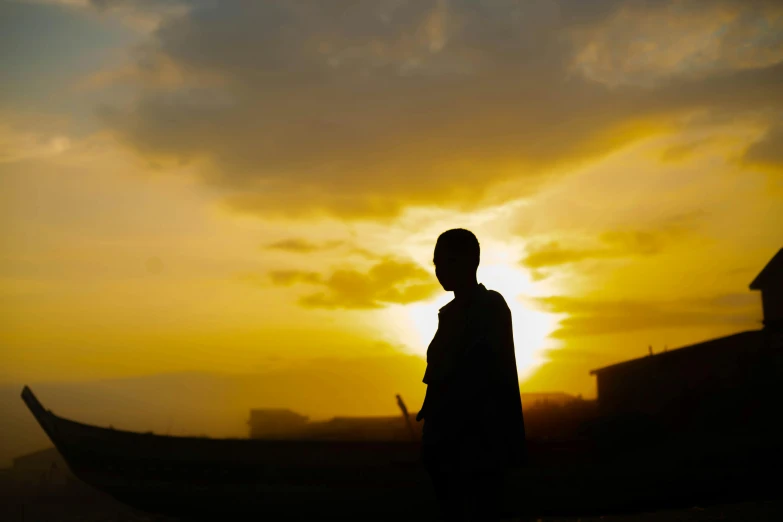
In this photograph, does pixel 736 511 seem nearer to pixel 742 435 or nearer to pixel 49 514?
pixel 742 435

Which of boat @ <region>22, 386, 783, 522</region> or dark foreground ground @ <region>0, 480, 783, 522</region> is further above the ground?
boat @ <region>22, 386, 783, 522</region>

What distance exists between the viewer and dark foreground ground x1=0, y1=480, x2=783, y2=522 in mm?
13443

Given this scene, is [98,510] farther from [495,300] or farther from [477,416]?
[495,300]

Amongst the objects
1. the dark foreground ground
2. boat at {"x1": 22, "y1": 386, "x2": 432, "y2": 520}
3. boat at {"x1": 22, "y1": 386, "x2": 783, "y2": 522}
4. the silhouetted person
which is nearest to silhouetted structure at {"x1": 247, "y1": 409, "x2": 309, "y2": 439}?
the dark foreground ground

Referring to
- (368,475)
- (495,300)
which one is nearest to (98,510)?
(368,475)

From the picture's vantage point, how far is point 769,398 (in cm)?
1526

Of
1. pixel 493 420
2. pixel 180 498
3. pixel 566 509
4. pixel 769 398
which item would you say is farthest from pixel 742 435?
pixel 180 498

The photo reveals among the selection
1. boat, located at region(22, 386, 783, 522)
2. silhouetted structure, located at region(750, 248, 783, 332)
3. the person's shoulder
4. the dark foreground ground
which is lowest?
the dark foreground ground

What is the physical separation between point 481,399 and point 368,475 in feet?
25.7

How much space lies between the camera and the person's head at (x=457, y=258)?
3318mm

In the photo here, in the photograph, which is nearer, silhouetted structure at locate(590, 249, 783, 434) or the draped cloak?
the draped cloak

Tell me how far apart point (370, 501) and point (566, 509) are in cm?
289

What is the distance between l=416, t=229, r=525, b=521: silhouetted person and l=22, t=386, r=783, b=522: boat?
477 centimetres

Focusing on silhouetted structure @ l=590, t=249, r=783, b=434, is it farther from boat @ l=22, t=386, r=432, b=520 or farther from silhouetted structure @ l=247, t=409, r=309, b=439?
silhouetted structure @ l=247, t=409, r=309, b=439
